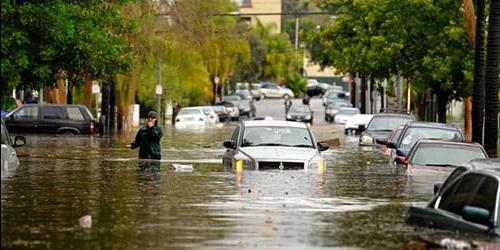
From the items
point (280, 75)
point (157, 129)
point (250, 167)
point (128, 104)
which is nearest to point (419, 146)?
point (250, 167)

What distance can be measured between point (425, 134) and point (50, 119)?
21.5 m

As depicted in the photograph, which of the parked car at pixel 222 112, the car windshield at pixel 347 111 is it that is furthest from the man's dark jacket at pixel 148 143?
the parked car at pixel 222 112

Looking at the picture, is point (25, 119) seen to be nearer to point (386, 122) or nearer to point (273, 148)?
point (386, 122)

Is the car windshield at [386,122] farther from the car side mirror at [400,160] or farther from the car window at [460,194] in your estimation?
the car window at [460,194]

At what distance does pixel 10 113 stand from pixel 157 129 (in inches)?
892

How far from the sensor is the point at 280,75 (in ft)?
479

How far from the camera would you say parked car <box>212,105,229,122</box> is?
83512 millimetres

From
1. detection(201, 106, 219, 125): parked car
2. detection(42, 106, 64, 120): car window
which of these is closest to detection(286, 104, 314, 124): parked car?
detection(201, 106, 219, 125): parked car

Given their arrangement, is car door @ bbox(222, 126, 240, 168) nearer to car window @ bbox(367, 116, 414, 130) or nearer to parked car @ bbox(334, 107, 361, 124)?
car window @ bbox(367, 116, 414, 130)

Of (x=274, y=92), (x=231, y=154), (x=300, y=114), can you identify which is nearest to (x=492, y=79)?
(x=231, y=154)

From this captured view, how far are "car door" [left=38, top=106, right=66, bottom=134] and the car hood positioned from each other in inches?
943

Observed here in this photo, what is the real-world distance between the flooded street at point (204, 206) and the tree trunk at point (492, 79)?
2623 mm

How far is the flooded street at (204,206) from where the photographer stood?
48.1ft

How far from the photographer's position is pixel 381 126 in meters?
43.0
